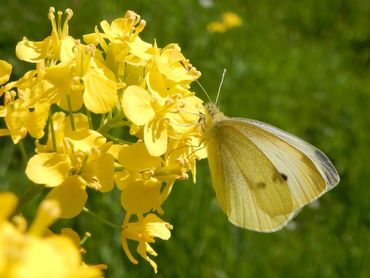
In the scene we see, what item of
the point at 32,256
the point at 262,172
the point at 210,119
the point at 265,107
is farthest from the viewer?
the point at 265,107

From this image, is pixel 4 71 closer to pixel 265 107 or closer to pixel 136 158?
pixel 136 158

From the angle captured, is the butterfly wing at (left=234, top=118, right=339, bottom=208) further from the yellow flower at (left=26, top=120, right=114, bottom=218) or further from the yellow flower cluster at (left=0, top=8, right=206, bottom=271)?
the yellow flower at (left=26, top=120, right=114, bottom=218)

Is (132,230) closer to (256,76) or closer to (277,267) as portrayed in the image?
(277,267)

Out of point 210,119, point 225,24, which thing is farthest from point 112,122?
point 225,24

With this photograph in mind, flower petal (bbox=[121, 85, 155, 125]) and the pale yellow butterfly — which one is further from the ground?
flower petal (bbox=[121, 85, 155, 125])

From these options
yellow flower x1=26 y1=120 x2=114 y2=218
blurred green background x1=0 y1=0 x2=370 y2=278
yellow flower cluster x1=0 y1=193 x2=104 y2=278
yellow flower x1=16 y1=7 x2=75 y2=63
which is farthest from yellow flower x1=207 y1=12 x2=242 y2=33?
yellow flower cluster x1=0 y1=193 x2=104 y2=278

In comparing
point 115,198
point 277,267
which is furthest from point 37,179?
point 277,267

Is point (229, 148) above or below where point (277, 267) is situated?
above
